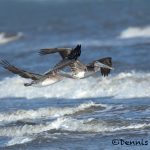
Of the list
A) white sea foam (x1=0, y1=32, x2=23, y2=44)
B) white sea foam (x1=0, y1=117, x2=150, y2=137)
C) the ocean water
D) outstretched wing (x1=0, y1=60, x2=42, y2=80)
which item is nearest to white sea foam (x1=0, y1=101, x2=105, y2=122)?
the ocean water

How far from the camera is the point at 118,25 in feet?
151

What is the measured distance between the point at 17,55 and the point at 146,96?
1248 centimetres

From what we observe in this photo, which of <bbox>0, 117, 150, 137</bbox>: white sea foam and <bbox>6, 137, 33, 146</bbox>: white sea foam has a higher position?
<bbox>0, 117, 150, 137</bbox>: white sea foam

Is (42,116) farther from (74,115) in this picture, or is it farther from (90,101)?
(90,101)

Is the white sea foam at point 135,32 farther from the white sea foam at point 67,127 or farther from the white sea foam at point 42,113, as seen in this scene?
the white sea foam at point 67,127

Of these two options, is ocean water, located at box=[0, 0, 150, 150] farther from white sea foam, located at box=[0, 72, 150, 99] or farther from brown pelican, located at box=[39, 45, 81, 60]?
brown pelican, located at box=[39, 45, 81, 60]

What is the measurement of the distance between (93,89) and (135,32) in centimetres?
1927

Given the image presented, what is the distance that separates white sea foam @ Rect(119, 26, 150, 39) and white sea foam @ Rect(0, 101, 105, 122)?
19.6 metres

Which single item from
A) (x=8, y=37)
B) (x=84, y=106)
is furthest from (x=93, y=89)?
(x=8, y=37)

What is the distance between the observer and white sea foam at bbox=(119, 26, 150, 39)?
3856 centimetres

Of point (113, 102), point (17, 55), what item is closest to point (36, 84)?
point (113, 102)

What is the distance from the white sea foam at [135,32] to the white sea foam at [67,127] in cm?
2143

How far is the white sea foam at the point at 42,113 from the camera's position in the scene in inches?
695
